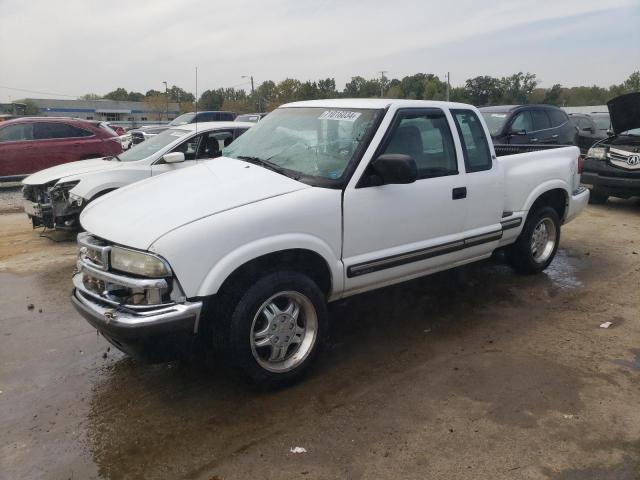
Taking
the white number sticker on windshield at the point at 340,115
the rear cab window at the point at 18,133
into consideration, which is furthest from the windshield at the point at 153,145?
the rear cab window at the point at 18,133

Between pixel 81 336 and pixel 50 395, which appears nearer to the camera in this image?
pixel 50 395

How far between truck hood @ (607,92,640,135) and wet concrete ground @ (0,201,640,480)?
518cm

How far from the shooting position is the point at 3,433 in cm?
309

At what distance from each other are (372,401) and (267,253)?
3.80 ft

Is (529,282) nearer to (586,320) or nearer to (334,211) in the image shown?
(586,320)

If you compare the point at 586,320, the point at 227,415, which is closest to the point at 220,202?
the point at 227,415

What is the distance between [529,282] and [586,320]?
39.6 inches

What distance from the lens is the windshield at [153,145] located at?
7.74m

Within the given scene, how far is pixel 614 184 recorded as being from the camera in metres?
9.23

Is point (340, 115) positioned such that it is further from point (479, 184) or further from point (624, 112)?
point (624, 112)

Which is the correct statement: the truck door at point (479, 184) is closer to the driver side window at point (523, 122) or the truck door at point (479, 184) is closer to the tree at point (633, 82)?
the driver side window at point (523, 122)

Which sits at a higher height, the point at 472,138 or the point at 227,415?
the point at 472,138

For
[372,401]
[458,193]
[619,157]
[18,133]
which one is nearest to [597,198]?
→ [619,157]

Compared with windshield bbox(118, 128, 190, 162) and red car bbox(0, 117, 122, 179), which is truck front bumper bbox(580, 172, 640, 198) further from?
red car bbox(0, 117, 122, 179)
